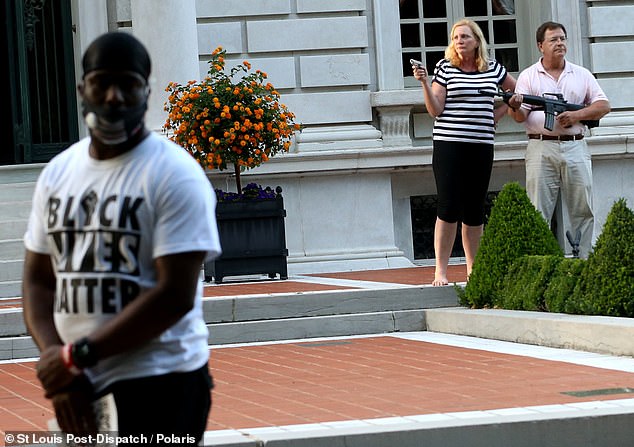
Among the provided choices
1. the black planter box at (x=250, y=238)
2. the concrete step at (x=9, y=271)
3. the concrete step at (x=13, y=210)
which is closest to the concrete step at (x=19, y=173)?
the concrete step at (x=13, y=210)

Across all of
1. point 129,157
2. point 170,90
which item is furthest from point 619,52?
point 129,157

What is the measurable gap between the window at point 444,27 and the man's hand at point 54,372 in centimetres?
1381

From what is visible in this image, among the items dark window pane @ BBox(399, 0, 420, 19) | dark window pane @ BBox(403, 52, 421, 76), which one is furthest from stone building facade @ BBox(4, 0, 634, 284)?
dark window pane @ BBox(399, 0, 420, 19)

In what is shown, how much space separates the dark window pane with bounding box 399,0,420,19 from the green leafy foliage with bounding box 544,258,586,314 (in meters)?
7.55

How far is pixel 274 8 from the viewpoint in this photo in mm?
15586

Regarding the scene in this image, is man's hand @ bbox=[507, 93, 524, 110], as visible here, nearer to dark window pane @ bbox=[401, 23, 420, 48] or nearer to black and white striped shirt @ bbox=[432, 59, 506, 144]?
black and white striped shirt @ bbox=[432, 59, 506, 144]

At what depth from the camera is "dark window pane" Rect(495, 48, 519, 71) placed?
17188 millimetres

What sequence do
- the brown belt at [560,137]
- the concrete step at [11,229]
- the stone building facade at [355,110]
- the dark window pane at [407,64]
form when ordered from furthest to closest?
the dark window pane at [407,64], the stone building facade at [355,110], the concrete step at [11,229], the brown belt at [560,137]

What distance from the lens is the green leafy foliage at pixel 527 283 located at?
9883 millimetres

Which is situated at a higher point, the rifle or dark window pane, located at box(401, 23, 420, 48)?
dark window pane, located at box(401, 23, 420, 48)

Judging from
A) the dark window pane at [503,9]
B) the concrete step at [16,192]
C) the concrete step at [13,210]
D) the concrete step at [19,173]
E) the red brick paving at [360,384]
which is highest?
the dark window pane at [503,9]

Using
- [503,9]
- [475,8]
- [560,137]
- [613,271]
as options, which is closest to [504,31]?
[503,9]

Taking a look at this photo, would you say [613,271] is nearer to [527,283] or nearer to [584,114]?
[527,283]

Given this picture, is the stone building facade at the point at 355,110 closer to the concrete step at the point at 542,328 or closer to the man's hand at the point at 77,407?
the concrete step at the point at 542,328
